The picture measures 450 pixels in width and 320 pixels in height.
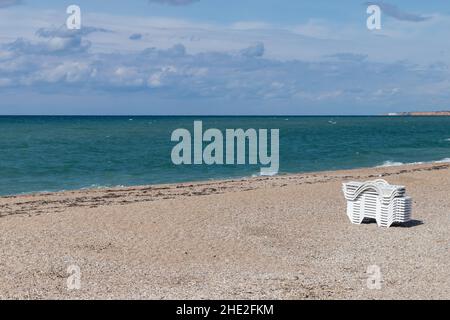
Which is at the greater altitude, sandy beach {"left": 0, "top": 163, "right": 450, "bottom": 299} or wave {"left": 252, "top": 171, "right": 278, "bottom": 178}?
sandy beach {"left": 0, "top": 163, "right": 450, "bottom": 299}

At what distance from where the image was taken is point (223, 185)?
2783 centimetres

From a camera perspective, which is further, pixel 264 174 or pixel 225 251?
pixel 264 174

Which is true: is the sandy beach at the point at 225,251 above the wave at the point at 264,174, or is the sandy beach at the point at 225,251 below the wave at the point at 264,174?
above

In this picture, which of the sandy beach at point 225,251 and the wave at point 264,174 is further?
the wave at point 264,174

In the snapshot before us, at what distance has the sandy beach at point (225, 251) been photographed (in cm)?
988

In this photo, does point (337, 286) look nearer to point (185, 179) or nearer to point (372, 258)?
point (372, 258)

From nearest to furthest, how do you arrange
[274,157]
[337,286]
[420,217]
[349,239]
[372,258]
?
[337,286] < [372,258] < [349,239] < [420,217] < [274,157]

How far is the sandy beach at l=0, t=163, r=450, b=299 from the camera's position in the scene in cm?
988

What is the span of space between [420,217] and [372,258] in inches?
201

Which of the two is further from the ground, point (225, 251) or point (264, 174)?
point (225, 251)

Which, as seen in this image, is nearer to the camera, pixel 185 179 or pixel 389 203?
pixel 389 203

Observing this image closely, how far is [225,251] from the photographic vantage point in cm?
1265

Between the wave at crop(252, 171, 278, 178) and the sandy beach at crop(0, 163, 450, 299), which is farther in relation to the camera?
the wave at crop(252, 171, 278, 178)
